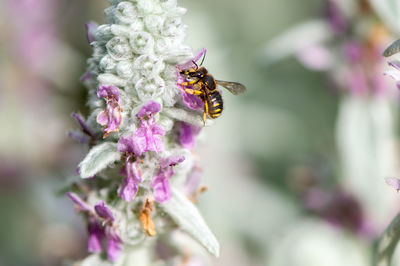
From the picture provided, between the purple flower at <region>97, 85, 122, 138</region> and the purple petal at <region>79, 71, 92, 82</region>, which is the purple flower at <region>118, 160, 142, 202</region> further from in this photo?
the purple petal at <region>79, 71, 92, 82</region>

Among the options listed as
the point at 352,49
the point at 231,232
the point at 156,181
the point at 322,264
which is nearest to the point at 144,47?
the point at 156,181

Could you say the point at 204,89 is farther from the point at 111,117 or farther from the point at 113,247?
the point at 113,247

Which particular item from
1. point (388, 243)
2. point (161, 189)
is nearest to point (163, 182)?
point (161, 189)

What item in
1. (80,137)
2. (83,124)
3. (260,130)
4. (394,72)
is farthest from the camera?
(260,130)

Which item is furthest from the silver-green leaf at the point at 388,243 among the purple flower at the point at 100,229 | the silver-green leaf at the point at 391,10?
the silver-green leaf at the point at 391,10

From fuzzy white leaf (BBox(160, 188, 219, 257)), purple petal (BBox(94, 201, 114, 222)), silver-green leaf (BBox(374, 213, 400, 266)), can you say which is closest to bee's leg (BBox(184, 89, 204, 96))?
fuzzy white leaf (BBox(160, 188, 219, 257))

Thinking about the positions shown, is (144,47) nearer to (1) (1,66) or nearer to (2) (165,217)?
(2) (165,217)
